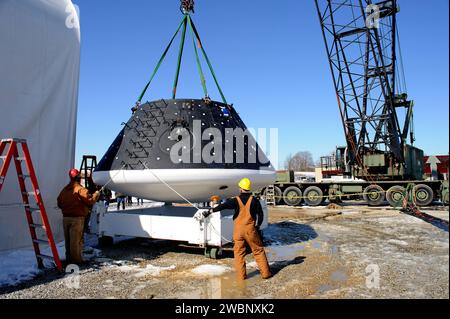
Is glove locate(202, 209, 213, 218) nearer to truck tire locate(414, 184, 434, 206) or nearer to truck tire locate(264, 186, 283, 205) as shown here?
truck tire locate(264, 186, 283, 205)

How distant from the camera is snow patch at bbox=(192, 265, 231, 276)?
478 cm

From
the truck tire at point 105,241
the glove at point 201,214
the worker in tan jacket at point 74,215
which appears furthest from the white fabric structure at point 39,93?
the glove at point 201,214

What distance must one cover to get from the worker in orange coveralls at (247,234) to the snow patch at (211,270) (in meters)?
0.41

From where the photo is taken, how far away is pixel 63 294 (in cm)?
389

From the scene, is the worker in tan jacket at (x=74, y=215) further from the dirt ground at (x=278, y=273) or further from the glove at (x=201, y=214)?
the glove at (x=201, y=214)

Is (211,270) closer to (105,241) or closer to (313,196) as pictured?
(105,241)

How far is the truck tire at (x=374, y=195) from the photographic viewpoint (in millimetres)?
16391

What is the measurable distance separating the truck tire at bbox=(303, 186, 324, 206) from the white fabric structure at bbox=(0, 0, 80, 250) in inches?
516

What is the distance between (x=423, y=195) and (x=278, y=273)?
13713 millimetres

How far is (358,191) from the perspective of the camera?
679 inches

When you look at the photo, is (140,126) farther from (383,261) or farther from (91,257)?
(383,261)

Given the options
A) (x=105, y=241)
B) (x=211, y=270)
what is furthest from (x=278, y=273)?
(x=105, y=241)

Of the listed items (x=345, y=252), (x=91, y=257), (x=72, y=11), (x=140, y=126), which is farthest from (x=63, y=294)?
(x=72, y=11)
